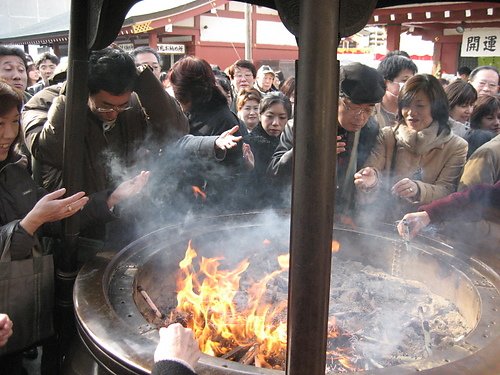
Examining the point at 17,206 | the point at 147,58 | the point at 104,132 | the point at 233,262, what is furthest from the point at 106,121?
the point at 147,58

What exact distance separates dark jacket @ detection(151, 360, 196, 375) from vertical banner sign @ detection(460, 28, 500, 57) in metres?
11.1

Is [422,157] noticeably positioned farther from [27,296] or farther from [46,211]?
[27,296]

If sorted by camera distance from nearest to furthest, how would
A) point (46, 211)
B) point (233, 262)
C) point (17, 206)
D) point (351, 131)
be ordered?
point (46, 211)
point (17, 206)
point (233, 262)
point (351, 131)

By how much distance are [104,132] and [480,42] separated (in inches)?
413

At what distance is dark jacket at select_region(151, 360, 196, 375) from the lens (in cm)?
135

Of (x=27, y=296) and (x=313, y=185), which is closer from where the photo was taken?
(x=313, y=185)

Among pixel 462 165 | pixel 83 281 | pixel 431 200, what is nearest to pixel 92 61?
pixel 83 281

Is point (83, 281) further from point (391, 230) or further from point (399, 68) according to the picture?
point (399, 68)

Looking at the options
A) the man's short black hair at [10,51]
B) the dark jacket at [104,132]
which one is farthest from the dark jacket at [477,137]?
the man's short black hair at [10,51]

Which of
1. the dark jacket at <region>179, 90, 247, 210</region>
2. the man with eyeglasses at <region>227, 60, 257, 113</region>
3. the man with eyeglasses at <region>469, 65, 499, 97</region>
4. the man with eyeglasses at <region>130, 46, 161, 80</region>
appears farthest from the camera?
the man with eyeglasses at <region>227, 60, 257, 113</region>

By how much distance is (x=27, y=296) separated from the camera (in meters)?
2.15

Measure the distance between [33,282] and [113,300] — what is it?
1.33 ft

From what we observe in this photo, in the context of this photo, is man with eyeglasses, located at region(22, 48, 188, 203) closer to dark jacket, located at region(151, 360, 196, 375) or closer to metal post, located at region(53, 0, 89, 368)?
metal post, located at region(53, 0, 89, 368)

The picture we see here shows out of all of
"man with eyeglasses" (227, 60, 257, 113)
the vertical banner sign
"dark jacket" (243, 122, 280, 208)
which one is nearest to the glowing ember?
"dark jacket" (243, 122, 280, 208)
